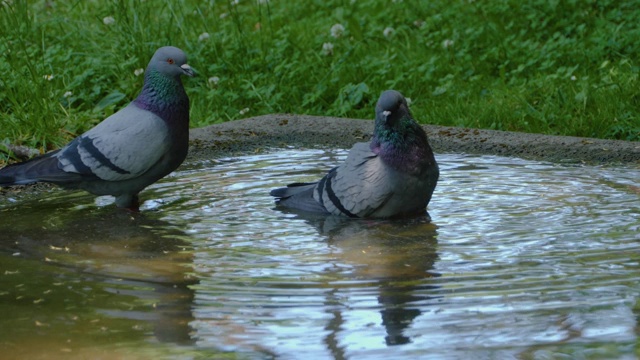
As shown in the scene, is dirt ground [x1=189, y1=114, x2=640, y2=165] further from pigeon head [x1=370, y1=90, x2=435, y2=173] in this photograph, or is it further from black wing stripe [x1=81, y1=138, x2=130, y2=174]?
pigeon head [x1=370, y1=90, x2=435, y2=173]

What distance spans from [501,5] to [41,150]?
15.5 ft

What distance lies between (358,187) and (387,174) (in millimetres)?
136

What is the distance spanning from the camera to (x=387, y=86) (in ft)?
24.5

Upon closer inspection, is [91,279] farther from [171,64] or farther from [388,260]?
[171,64]

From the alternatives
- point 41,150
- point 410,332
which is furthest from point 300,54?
point 410,332

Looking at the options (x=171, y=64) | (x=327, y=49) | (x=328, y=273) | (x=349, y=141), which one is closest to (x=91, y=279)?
(x=328, y=273)

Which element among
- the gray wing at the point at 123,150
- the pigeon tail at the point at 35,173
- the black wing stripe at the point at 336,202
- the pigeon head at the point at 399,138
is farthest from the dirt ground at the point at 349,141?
the black wing stripe at the point at 336,202

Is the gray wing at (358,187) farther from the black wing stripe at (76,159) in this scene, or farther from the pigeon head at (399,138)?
the black wing stripe at (76,159)

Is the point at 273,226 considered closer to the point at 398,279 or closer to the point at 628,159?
the point at 398,279

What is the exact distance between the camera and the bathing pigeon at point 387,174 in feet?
13.6

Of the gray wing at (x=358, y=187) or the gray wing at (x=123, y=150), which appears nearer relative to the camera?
the gray wing at (x=358, y=187)

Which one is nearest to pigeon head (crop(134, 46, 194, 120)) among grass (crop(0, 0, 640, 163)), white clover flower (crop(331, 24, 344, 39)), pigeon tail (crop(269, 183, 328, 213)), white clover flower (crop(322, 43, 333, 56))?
pigeon tail (crop(269, 183, 328, 213))

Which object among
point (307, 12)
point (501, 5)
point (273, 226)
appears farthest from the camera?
point (307, 12)

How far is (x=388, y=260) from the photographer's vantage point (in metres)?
3.55
